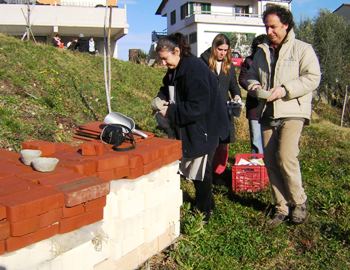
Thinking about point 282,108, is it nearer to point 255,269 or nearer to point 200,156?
point 200,156

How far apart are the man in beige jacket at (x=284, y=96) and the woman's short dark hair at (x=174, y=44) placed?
2.27 ft

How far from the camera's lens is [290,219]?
408cm

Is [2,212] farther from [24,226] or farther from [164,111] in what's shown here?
[164,111]

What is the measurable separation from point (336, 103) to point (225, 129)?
22831 mm

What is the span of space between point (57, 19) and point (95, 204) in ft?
95.6

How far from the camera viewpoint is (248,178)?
488 centimetres

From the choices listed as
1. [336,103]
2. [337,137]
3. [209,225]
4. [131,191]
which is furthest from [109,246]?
[336,103]

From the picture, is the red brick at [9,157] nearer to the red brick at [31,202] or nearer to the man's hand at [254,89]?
the red brick at [31,202]

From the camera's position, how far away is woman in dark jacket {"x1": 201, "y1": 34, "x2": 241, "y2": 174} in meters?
4.88

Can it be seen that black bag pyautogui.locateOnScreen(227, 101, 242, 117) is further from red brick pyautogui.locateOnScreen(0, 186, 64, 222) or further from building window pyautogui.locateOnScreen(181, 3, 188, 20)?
building window pyautogui.locateOnScreen(181, 3, 188, 20)

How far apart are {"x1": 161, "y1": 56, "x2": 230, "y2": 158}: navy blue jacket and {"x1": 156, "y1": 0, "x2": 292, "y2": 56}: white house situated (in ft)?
111

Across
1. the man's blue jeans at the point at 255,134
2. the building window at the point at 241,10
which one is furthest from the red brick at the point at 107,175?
the building window at the point at 241,10

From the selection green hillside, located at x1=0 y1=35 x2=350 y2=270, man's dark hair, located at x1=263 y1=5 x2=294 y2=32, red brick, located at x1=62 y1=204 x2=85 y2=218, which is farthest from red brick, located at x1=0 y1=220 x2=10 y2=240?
man's dark hair, located at x1=263 y1=5 x2=294 y2=32

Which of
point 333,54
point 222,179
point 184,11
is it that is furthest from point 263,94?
point 184,11
